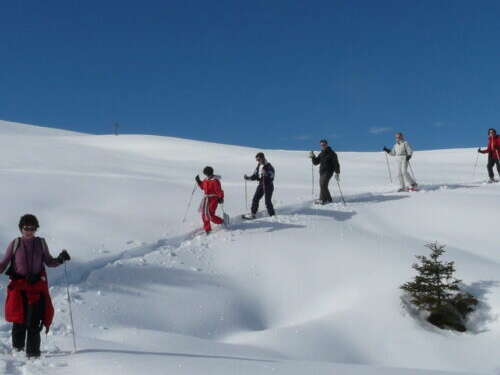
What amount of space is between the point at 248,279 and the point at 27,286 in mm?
4775

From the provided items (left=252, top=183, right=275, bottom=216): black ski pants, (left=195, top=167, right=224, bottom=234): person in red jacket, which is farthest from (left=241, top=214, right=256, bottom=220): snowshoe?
(left=195, top=167, right=224, bottom=234): person in red jacket

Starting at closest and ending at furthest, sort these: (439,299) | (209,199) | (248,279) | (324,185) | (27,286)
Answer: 1. (27,286)
2. (439,299)
3. (248,279)
4. (209,199)
5. (324,185)

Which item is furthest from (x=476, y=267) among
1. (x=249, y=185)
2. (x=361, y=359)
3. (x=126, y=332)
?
(x=249, y=185)

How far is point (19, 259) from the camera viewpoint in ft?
18.1

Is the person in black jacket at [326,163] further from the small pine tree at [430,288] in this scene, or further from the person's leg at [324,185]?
the small pine tree at [430,288]

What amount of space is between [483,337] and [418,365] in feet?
4.94

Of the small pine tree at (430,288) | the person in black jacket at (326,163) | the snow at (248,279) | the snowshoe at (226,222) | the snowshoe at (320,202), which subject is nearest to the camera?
the snow at (248,279)

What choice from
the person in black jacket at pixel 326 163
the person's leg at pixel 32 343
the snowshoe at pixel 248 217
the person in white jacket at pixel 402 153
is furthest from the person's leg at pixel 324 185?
the person's leg at pixel 32 343

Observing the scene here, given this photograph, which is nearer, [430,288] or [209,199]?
[430,288]

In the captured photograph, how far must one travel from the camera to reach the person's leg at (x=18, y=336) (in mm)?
5598

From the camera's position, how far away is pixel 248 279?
31.7 feet

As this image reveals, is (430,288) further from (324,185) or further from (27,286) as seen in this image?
(324,185)

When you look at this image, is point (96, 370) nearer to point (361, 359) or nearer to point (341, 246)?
point (361, 359)

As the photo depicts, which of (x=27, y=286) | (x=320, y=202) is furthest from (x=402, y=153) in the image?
(x=27, y=286)
